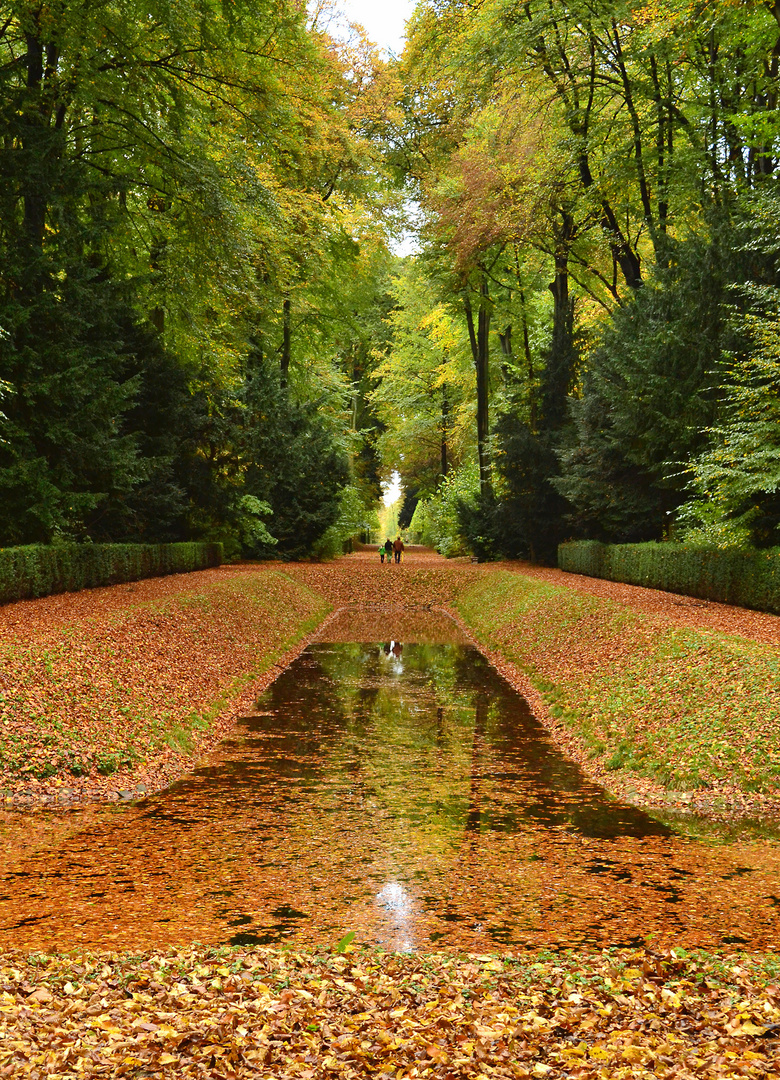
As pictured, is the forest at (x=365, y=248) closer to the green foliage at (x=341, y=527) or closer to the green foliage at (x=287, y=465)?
the green foliage at (x=287, y=465)

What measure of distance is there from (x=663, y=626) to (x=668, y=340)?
26.7ft

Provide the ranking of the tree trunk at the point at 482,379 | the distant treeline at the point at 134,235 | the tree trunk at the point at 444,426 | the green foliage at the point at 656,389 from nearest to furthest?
the distant treeline at the point at 134,235 < the green foliage at the point at 656,389 < the tree trunk at the point at 482,379 < the tree trunk at the point at 444,426

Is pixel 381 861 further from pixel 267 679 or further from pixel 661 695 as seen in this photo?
pixel 267 679

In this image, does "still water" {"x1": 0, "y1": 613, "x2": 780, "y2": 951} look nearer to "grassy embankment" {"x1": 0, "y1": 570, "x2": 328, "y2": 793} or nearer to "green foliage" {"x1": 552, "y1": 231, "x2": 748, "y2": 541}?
"grassy embankment" {"x1": 0, "y1": 570, "x2": 328, "y2": 793}

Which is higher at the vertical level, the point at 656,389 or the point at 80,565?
the point at 656,389

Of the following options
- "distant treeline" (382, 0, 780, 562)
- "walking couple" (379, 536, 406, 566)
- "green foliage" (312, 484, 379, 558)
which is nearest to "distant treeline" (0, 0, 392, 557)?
"distant treeline" (382, 0, 780, 562)

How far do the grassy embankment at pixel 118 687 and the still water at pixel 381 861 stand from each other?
70 centimetres

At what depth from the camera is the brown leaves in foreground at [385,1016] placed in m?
3.58

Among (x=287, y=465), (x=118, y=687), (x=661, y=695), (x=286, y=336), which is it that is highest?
(x=286, y=336)

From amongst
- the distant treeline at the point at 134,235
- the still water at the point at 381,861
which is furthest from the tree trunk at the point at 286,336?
the still water at the point at 381,861

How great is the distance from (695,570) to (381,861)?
1255 centimetres

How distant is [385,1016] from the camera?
397 centimetres

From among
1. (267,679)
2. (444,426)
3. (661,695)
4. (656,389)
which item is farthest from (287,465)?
(661,695)

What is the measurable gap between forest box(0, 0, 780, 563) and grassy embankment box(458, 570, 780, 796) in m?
3.17
